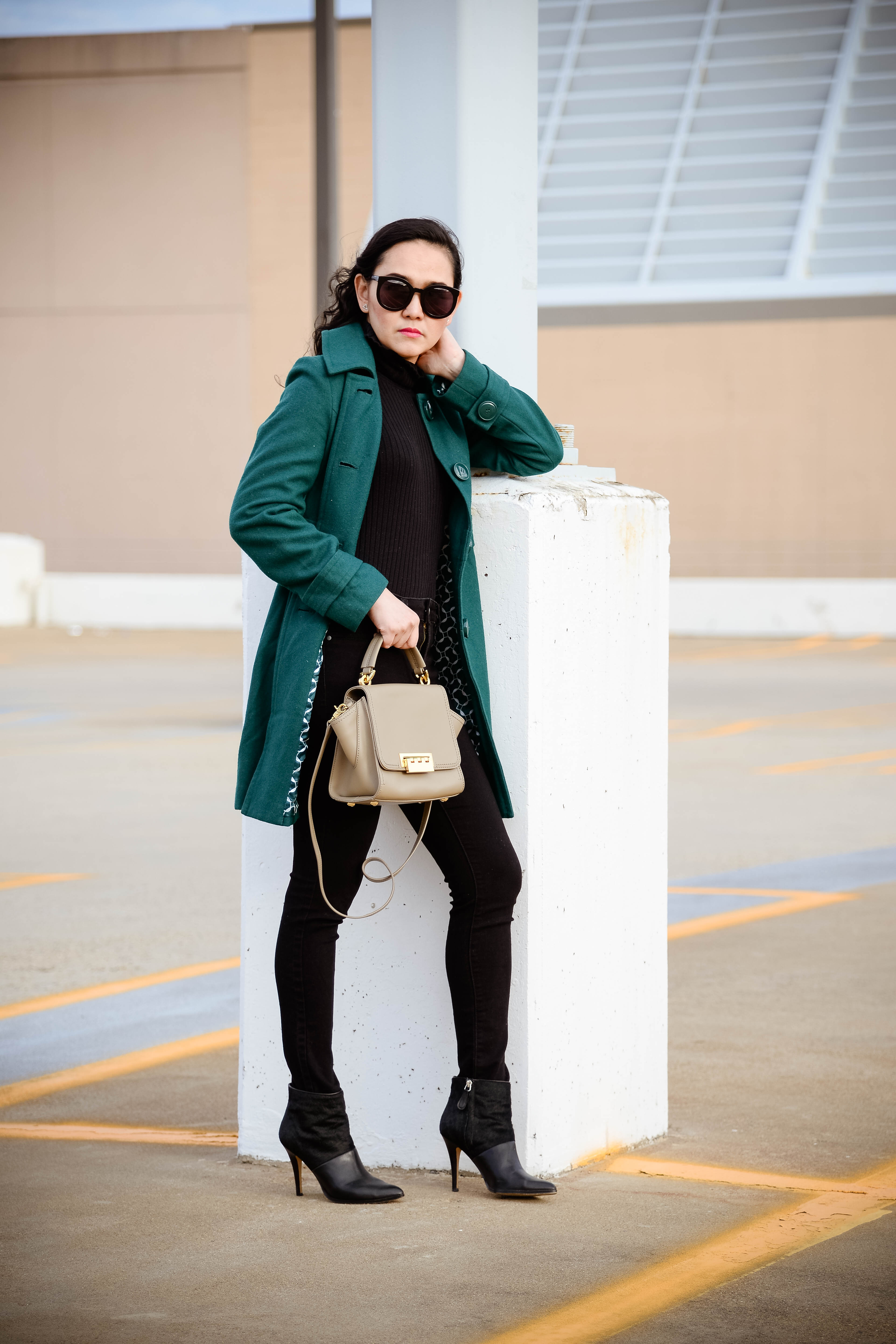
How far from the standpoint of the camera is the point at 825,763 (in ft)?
36.9

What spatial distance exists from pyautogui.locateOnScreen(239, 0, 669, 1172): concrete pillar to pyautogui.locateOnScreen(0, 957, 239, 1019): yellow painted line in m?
1.72

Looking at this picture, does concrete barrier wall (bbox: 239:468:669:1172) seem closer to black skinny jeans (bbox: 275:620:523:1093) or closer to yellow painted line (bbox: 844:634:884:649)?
black skinny jeans (bbox: 275:620:523:1093)

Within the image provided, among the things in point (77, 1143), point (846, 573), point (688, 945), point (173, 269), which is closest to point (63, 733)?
point (688, 945)

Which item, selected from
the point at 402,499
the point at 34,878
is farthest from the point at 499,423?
the point at 34,878

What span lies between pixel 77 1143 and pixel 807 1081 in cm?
181

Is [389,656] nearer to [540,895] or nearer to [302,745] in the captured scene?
[302,745]

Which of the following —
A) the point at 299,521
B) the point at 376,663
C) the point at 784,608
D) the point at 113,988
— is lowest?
the point at 113,988

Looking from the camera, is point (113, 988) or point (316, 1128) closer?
point (316, 1128)

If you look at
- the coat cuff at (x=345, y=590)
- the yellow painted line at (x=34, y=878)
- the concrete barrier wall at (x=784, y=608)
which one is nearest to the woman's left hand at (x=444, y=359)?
the coat cuff at (x=345, y=590)

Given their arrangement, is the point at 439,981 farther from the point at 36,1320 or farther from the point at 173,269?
the point at 173,269

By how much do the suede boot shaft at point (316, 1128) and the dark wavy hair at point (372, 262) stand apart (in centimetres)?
147

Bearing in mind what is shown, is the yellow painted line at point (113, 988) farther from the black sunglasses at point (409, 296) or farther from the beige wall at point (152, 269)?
the beige wall at point (152, 269)

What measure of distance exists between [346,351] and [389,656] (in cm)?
59

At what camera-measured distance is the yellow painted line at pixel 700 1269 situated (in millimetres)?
3012
